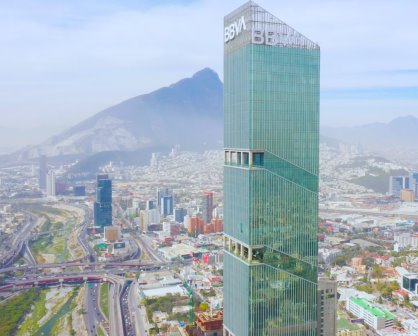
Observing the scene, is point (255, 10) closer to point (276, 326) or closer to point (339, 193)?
point (276, 326)

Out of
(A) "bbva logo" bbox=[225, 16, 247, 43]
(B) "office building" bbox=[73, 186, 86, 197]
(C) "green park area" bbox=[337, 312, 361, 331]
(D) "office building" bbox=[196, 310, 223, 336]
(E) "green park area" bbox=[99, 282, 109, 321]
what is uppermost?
(A) "bbva logo" bbox=[225, 16, 247, 43]

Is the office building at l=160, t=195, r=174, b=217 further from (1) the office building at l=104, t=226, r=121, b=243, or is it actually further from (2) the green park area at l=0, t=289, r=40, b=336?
(2) the green park area at l=0, t=289, r=40, b=336

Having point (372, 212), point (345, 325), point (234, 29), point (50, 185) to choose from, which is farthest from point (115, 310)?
point (50, 185)

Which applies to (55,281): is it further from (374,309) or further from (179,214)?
(179,214)

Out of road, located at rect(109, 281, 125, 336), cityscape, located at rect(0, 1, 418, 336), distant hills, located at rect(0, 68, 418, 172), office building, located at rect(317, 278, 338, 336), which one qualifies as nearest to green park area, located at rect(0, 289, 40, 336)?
cityscape, located at rect(0, 1, 418, 336)

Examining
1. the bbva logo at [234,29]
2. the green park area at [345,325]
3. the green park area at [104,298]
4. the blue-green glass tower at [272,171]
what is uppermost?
the bbva logo at [234,29]

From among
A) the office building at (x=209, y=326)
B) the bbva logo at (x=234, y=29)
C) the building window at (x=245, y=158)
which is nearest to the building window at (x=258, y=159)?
the building window at (x=245, y=158)

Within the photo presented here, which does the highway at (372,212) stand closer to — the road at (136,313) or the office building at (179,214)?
the office building at (179,214)
